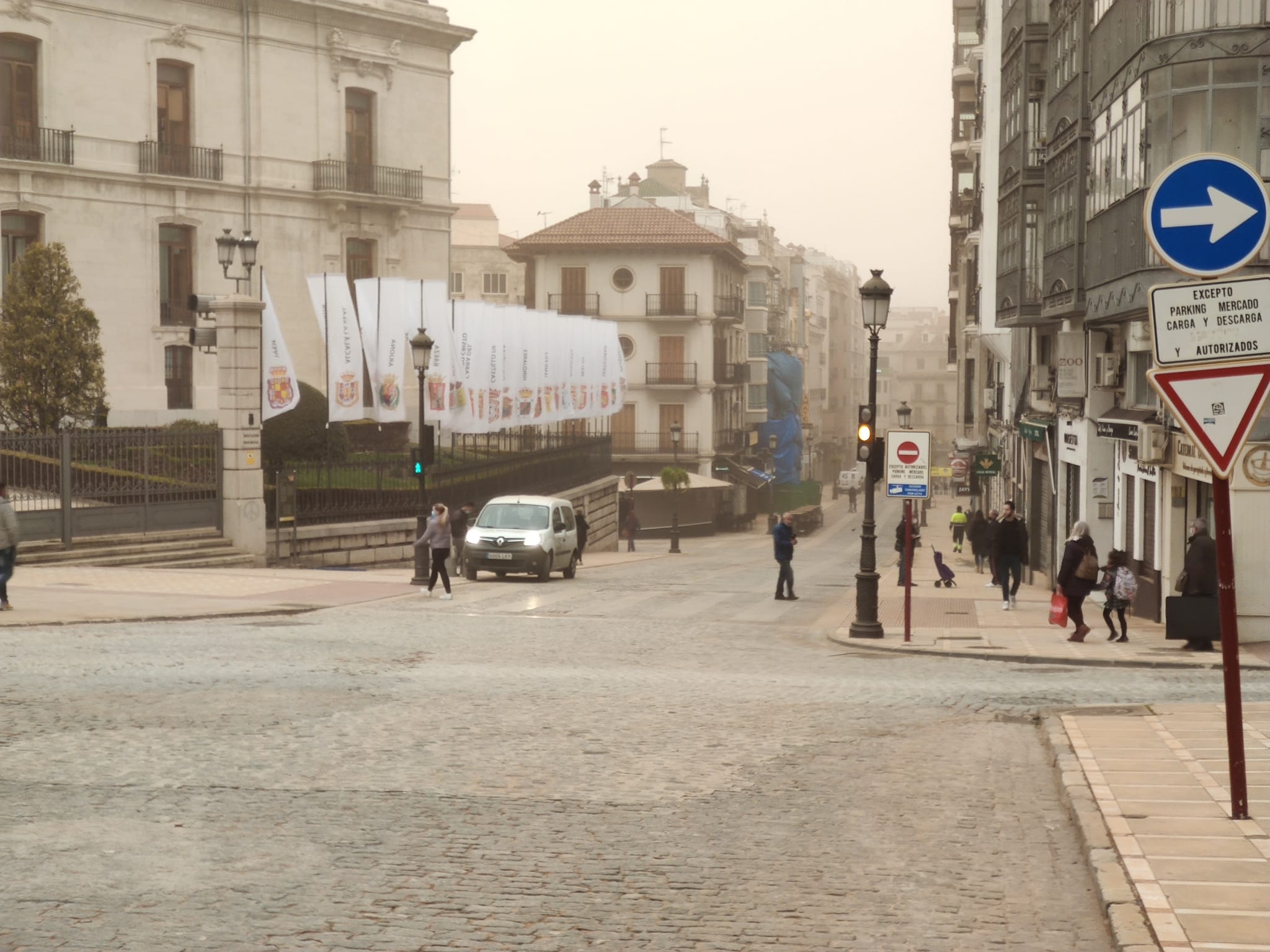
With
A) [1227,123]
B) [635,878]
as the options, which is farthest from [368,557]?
[635,878]

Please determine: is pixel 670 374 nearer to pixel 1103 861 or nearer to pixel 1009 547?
pixel 1009 547

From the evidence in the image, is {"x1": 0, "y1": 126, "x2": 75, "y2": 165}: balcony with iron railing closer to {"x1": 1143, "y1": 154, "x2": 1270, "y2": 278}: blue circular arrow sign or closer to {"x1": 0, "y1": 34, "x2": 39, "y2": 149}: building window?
{"x1": 0, "y1": 34, "x2": 39, "y2": 149}: building window

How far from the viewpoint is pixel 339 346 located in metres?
30.5

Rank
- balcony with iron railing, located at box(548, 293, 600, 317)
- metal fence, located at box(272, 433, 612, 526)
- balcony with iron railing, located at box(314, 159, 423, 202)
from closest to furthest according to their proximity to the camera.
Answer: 1. metal fence, located at box(272, 433, 612, 526)
2. balcony with iron railing, located at box(314, 159, 423, 202)
3. balcony with iron railing, located at box(548, 293, 600, 317)

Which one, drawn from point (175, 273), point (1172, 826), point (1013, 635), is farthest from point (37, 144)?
point (1172, 826)

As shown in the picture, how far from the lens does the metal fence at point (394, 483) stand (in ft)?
98.9

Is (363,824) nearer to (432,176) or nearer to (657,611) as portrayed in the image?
(657,611)

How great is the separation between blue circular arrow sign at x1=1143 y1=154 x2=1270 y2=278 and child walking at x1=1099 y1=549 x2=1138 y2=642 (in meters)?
12.7

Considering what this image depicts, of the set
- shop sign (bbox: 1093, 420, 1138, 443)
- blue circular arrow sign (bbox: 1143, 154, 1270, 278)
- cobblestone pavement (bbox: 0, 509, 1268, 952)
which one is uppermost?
blue circular arrow sign (bbox: 1143, 154, 1270, 278)

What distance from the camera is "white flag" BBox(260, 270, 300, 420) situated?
94.0 feet

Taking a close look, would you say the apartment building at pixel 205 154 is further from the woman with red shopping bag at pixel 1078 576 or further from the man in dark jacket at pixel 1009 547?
the woman with red shopping bag at pixel 1078 576

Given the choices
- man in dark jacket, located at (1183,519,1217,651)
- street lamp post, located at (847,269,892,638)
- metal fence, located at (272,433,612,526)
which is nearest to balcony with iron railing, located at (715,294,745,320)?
metal fence, located at (272,433,612,526)

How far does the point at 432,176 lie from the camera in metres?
49.7

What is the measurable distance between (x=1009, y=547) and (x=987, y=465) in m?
20.0
